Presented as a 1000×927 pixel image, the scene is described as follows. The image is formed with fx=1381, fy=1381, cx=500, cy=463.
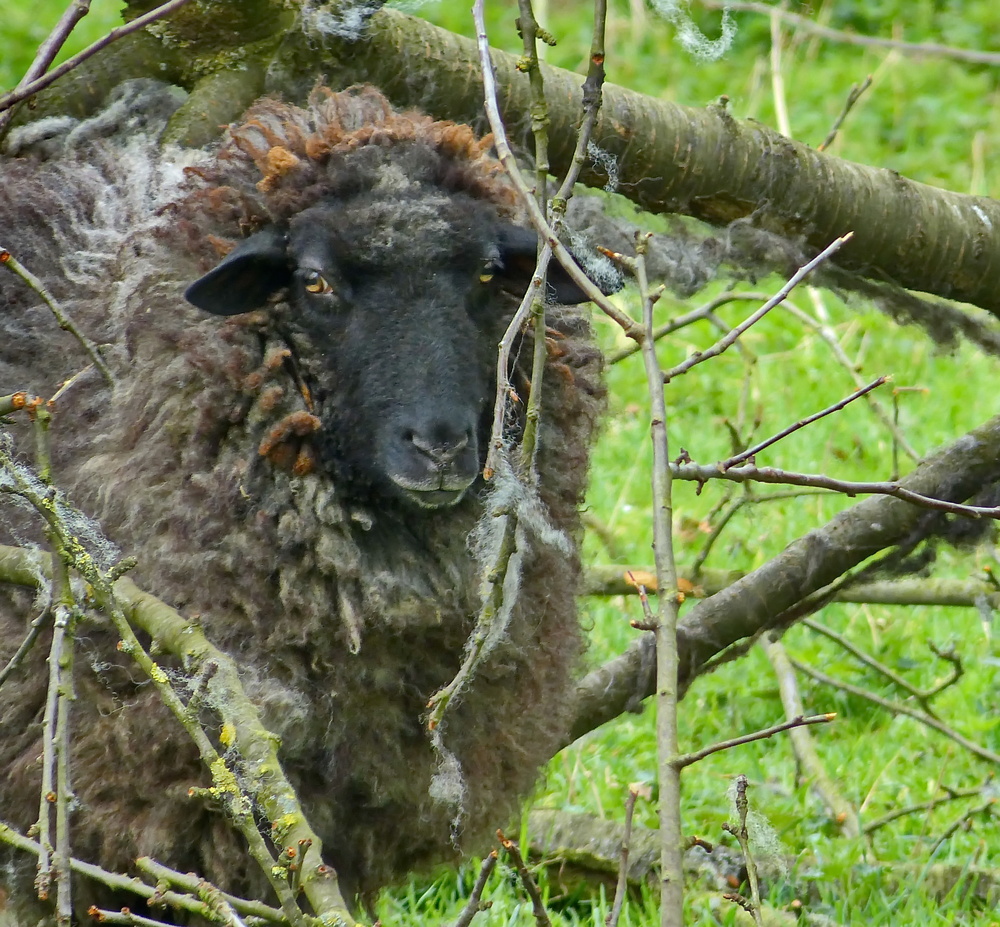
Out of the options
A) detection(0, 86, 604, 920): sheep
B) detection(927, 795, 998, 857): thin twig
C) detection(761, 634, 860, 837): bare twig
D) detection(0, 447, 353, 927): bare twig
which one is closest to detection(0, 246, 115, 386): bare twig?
detection(0, 86, 604, 920): sheep

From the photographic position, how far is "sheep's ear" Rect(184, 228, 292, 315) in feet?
9.04

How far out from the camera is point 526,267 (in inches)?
118

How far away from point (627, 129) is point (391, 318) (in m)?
0.97

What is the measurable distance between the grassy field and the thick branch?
20 centimetres

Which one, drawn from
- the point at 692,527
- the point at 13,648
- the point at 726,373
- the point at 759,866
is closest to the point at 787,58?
the point at 726,373

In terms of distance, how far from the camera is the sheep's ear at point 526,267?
2936mm

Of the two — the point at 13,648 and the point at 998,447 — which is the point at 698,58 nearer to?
the point at 998,447

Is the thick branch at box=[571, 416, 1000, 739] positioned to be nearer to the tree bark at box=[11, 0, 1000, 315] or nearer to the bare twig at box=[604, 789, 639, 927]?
the tree bark at box=[11, 0, 1000, 315]

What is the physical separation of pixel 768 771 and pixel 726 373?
3.29 m

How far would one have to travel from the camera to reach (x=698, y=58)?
9.62 feet

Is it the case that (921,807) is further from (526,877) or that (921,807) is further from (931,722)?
(526,877)

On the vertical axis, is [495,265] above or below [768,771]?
above

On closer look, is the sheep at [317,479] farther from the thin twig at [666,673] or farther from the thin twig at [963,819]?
the thin twig at [963,819]

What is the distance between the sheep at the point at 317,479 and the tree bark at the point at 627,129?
27cm
